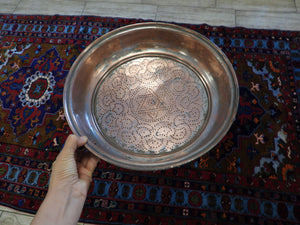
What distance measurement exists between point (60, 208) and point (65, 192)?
6 centimetres

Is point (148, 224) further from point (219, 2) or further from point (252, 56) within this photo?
point (219, 2)

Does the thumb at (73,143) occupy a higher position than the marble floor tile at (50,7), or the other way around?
the marble floor tile at (50,7)

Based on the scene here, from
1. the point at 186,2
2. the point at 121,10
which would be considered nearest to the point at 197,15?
the point at 186,2

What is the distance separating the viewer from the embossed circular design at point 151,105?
91 cm

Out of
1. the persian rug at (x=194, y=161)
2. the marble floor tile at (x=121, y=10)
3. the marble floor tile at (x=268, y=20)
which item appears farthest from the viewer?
the marble floor tile at (x=121, y=10)

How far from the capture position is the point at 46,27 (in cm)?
174

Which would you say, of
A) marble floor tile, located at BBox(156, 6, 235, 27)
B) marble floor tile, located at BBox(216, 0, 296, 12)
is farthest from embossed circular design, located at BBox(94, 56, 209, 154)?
marble floor tile, located at BBox(216, 0, 296, 12)

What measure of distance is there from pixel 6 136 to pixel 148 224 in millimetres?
1111

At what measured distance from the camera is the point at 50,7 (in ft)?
6.18

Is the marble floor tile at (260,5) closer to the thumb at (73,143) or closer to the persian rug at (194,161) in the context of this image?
the persian rug at (194,161)

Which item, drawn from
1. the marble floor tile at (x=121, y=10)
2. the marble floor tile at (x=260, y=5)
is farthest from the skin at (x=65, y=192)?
the marble floor tile at (x=260, y=5)

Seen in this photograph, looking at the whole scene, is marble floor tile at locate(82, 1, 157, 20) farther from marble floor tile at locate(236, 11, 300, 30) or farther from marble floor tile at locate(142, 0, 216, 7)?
marble floor tile at locate(236, 11, 300, 30)

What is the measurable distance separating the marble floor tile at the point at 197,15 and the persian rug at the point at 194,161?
10 centimetres

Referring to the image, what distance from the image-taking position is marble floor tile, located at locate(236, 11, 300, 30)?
1627 mm
